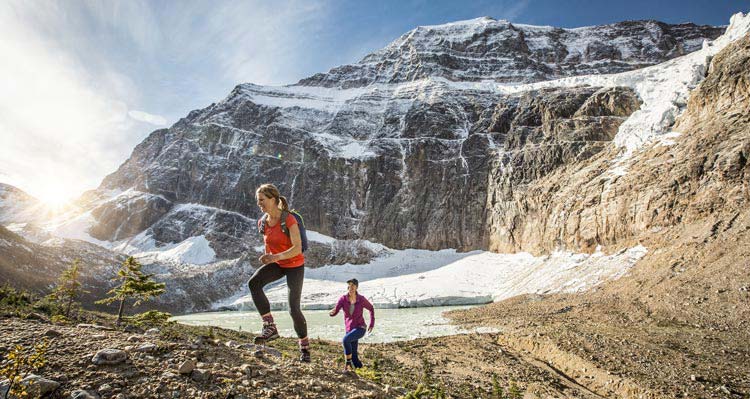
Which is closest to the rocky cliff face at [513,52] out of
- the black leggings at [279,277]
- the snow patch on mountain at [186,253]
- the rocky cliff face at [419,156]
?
the rocky cliff face at [419,156]

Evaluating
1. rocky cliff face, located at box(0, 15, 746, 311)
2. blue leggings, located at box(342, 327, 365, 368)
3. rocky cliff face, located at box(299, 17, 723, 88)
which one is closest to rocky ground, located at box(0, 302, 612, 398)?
blue leggings, located at box(342, 327, 365, 368)

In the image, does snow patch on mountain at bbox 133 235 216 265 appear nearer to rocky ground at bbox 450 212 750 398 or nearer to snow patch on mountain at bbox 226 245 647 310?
snow patch on mountain at bbox 226 245 647 310

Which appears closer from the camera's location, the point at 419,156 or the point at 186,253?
the point at 186,253

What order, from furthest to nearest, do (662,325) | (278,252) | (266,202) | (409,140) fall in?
(409,140) → (662,325) → (278,252) → (266,202)

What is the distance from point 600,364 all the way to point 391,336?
15480 mm

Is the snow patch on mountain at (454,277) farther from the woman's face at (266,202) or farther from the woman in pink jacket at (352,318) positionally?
the woman's face at (266,202)

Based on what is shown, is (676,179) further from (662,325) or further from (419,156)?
(419,156)

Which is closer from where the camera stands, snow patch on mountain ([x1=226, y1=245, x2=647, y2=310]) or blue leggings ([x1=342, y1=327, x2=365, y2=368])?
blue leggings ([x1=342, y1=327, x2=365, y2=368])

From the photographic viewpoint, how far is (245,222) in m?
95.8

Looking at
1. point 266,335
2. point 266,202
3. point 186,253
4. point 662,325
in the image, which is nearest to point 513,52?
point 186,253

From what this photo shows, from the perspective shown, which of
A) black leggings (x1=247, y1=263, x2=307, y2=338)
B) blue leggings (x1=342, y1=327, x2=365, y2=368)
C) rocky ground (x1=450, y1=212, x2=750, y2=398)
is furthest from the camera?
rocky ground (x1=450, y1=212, x2=750, y2=398)

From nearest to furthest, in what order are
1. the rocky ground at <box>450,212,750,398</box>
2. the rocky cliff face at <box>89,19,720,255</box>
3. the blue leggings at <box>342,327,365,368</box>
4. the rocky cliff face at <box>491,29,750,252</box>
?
the blue leggings at <box>342,327,365,368</box>, the rocky ground at <box>450,212,750,398</box>, the rocky cliff face at <box>491,29,750,252</box>, the rocky cliff face at <box>89,19,720,255</box>

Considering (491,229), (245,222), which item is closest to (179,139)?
(245,222)

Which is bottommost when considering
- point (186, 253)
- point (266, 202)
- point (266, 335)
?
point (266, 335)
